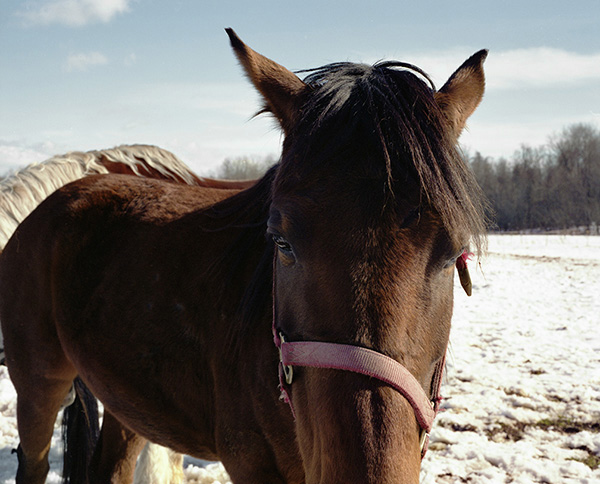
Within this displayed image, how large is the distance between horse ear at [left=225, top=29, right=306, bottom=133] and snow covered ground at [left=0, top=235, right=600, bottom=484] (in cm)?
121

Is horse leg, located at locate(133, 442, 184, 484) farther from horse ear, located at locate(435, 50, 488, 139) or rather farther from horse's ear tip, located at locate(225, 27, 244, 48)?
horse ear, located at locate(435, 50, 488, 139)

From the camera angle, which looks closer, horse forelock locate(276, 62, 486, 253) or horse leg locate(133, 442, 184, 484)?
horse forelock locate(276, 62, 486, 253)

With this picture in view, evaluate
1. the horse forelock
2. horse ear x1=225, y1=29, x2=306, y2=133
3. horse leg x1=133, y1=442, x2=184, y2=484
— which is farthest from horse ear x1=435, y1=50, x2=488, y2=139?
horse leg x1=133, y1=442, x2=184, y2=484

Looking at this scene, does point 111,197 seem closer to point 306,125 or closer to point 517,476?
point 306,125

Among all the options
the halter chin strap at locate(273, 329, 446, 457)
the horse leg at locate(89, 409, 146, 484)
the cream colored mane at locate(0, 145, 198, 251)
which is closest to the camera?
the halter chin strap at locate(273, 329, 446, 457)

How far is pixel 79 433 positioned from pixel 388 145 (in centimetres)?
319

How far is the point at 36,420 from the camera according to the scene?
2.63 metres

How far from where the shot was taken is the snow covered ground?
330cm

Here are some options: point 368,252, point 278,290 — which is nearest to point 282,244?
point 278,290

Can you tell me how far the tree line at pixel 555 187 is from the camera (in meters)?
49.2

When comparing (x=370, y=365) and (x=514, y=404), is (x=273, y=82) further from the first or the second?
(x=514, y=404)

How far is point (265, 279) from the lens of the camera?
5.88 feet

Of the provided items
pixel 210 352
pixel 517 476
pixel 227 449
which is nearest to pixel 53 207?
pixel 210 352

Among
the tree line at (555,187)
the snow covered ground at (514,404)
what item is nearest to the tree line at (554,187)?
the tree line at (555,187)
